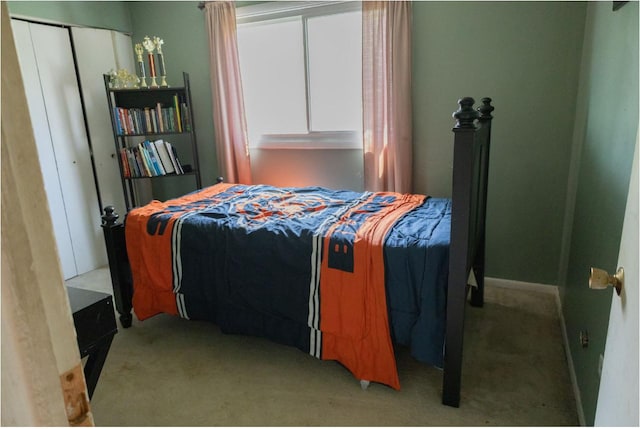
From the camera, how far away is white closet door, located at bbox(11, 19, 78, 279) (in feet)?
9.30

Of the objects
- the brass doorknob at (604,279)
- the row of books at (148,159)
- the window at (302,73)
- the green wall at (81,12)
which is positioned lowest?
the brass doorknob at (604,279)

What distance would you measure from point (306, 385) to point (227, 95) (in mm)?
2431

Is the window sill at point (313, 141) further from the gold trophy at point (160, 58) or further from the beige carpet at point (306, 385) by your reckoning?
the beige carpet at point (306, 385)

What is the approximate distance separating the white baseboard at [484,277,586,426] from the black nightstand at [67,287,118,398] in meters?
1.83

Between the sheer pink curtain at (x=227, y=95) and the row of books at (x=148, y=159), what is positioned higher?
the sheer pink curtain at (x=227, y=95)

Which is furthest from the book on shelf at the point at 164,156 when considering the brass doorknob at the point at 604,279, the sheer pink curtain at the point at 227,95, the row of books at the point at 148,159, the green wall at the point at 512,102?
the brass doorknob at the point at 604,279

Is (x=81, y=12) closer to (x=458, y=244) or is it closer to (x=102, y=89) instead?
(x=102, y=89)

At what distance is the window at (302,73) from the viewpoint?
3.02 m

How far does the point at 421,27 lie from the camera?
273 cm

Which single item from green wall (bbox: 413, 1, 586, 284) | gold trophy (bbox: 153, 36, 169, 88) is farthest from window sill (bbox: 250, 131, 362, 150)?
gold trophy (bbox: 153, 36, 169, 88)

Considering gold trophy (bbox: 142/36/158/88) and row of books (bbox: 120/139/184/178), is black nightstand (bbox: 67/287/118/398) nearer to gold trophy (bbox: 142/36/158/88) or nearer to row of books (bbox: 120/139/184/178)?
row of books (bbox: 120/139/184/178)

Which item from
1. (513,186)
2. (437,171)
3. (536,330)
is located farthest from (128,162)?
(536,330)

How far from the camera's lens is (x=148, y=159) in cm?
342

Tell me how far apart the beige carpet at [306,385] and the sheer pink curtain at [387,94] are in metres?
1.18
